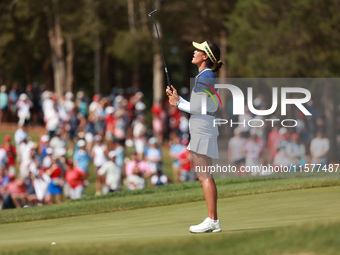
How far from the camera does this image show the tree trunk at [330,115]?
2264 cm

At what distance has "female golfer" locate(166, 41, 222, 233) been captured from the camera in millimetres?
8031

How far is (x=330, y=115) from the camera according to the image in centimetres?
2441

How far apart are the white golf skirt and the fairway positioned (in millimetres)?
812

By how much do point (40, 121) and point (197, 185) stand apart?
2181cm

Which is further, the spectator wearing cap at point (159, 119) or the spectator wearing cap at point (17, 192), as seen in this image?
the spectator wearing cap at point (159, 119)

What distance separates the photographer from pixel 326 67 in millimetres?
29922

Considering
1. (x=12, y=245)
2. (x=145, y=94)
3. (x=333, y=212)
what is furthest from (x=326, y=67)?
(x=145, y=94)

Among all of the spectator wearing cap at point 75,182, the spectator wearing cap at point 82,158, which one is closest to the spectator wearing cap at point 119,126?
the spectator wearing cap at point 82,158

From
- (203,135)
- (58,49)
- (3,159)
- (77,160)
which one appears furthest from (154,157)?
(58,49)

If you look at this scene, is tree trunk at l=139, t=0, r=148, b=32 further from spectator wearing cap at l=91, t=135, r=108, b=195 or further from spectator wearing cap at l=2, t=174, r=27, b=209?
spectator wearing cap at l=2, t=174, r=27, b=209

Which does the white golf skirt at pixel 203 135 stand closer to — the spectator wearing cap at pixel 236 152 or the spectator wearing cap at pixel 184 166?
the spectator wearing cap at pixel 236 152

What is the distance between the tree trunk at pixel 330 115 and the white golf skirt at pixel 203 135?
536 inches

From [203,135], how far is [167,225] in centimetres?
190

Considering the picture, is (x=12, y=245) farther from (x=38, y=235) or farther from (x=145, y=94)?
(x=145, y=94)
